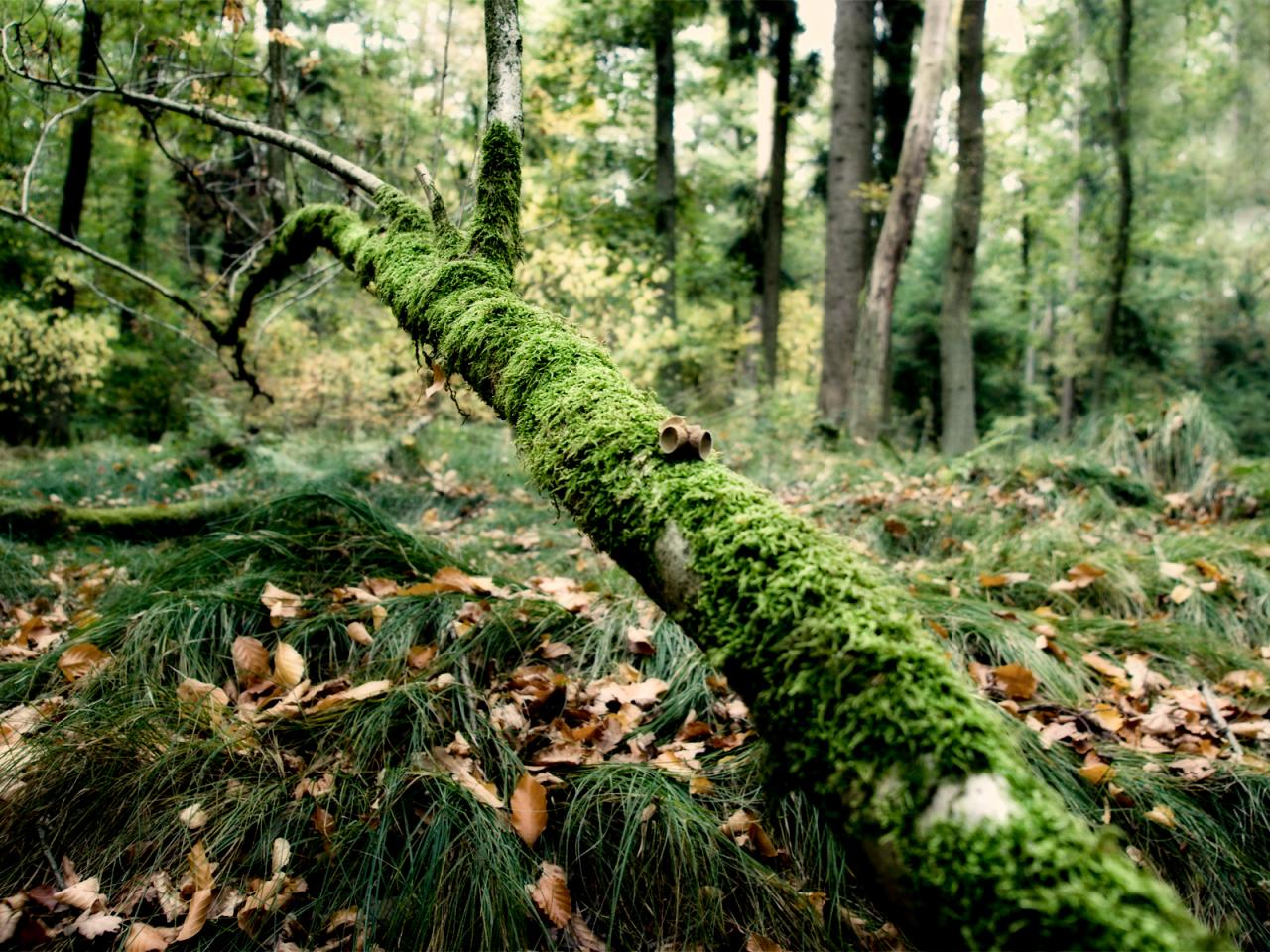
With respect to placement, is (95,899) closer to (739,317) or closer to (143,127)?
(143,127)

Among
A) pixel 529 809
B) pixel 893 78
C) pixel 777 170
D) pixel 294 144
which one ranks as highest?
pixel 893 78

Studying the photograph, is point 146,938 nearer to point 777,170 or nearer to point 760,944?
point 760,944

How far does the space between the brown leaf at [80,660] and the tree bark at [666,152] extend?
11.1 m

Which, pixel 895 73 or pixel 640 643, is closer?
pixel 640 643

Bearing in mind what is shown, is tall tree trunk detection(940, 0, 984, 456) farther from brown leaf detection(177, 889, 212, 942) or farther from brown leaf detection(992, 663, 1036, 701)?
brown leaf detection(177, 889, 212, 942)

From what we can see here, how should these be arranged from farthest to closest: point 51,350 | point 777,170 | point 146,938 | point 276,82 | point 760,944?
point 777,170, point 51,350, point 276,82, point 760,944, point 146,938

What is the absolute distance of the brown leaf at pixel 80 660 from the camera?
2717mm

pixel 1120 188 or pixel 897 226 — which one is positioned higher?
pixel 1120 188

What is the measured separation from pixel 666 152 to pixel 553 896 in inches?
528

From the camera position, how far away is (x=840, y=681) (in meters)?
1.01

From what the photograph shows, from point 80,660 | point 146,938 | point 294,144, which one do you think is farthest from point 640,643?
point 294,144

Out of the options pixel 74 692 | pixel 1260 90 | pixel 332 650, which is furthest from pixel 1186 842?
pixel 1260 90

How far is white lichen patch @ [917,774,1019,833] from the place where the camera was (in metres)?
0.85

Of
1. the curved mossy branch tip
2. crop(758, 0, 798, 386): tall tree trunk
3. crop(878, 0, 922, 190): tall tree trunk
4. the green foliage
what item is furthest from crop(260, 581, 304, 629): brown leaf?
crop(878, 0, 922, 190): tall tree trunk
